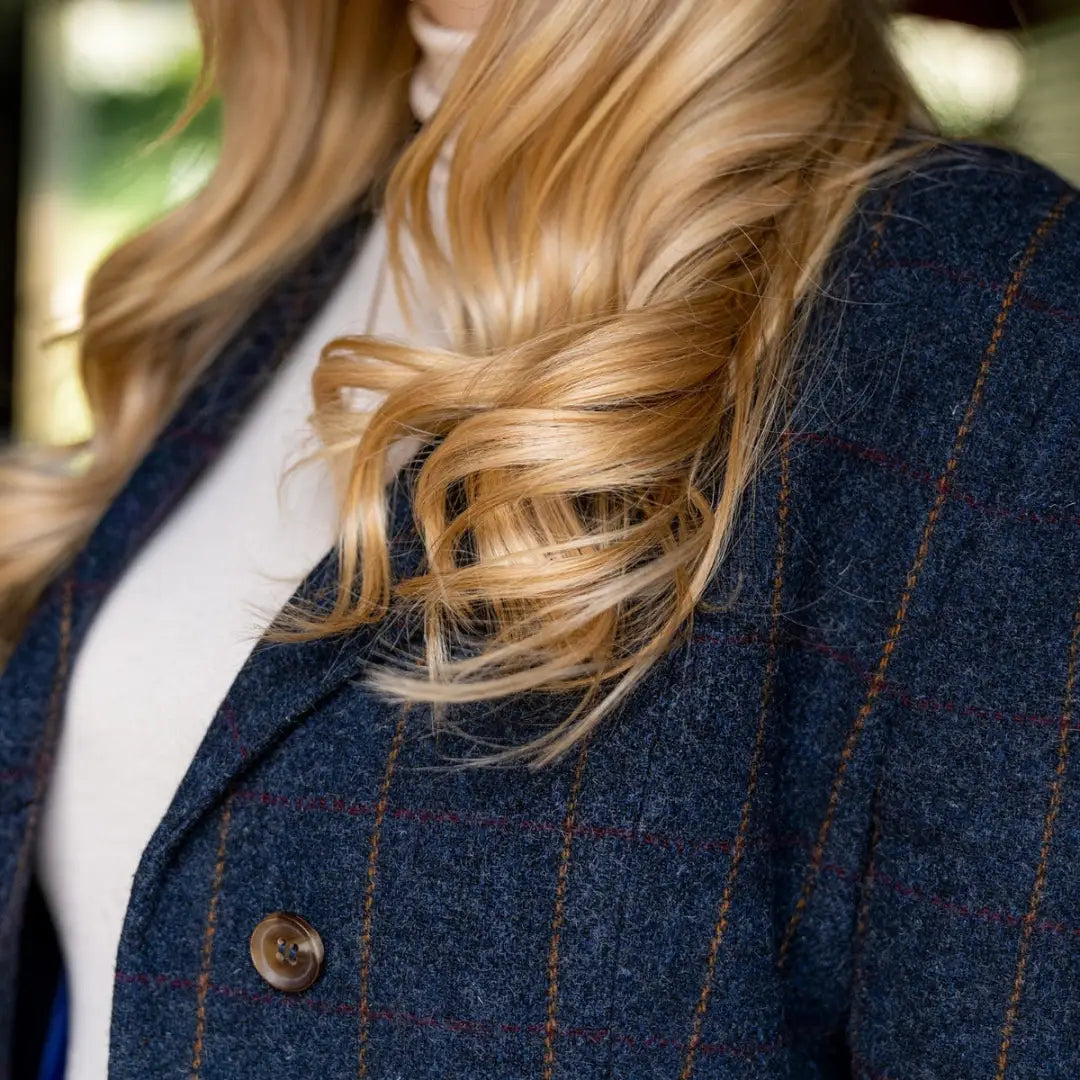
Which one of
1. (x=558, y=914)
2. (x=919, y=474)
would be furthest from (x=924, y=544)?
(x=558, y=914)

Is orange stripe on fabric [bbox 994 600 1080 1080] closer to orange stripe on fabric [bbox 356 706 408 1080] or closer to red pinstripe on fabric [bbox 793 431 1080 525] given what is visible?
red pinstripe on fabric [bbox 793 431 1080 525]

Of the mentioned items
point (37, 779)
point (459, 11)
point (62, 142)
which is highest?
point (459, 11)

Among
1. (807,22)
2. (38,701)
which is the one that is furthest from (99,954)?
A: (807,22)

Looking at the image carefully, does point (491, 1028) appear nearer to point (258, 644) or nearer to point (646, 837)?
point (646, 837)

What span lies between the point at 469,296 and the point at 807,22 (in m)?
0.27

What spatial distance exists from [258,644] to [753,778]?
30 centimetres

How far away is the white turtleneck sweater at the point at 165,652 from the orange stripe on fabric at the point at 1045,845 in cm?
40

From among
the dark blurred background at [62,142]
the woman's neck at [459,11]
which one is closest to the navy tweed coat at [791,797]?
the woman's neck at [459,11]

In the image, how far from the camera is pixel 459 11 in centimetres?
84

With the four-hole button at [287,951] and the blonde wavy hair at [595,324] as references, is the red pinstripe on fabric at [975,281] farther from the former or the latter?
the four-hole button at [287,951]

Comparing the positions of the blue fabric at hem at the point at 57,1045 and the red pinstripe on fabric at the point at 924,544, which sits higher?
the red pinstripe on fabric at the point at 924,544

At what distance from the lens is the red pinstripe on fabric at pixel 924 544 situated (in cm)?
66

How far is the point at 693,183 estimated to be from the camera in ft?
2.41

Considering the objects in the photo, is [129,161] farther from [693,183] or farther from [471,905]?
[471,905]
